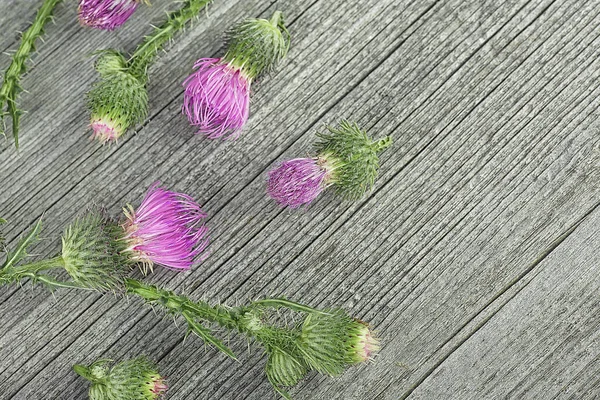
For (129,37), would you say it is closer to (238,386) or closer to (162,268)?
(162,268)

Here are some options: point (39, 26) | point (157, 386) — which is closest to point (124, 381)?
point (157, 386)

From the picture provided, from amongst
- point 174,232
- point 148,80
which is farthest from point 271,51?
point 174,232

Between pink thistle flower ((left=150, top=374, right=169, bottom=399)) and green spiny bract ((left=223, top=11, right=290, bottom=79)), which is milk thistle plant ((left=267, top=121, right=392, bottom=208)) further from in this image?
pink thistle flower ((left=150, top=374, right=169, bottom=399))

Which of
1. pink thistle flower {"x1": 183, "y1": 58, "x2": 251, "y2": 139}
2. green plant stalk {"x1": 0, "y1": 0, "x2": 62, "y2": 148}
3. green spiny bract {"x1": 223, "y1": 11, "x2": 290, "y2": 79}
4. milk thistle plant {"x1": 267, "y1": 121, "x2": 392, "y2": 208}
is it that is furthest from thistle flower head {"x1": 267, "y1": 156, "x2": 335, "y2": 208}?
green plant stalk {"x1": 0, "y1": 0, "x2": 62, "y2": 148}

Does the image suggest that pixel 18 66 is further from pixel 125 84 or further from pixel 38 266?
pixel 38 266

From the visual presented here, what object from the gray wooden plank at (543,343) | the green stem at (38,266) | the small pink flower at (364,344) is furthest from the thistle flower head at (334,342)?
the green stem at (38,266)

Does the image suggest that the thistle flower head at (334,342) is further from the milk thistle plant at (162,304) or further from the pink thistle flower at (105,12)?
the pink thistle flower at (105,12)

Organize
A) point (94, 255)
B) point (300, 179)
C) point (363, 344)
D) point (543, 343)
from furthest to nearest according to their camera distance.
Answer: point (543, 343) < point (300, 179) < point (363, 344) < point (94, 255)
